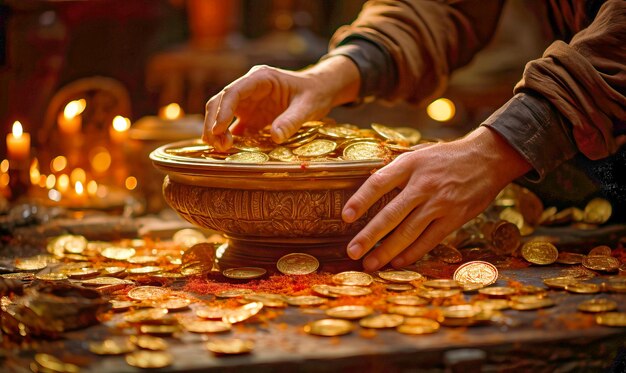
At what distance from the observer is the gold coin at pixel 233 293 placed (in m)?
2.23

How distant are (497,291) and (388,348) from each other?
0.51 m

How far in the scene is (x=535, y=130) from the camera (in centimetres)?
241

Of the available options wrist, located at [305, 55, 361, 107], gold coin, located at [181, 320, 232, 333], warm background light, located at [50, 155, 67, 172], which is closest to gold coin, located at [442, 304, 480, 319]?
gold coin, located at [181, 320, 232, 333]

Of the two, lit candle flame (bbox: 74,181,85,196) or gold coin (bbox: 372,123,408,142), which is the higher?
gold coin (bbox: 372,123,408,142)

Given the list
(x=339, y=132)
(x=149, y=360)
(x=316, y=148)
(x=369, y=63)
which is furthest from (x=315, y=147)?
(x=149, y=360)

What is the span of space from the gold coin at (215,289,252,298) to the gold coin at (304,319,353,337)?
32 centimetres

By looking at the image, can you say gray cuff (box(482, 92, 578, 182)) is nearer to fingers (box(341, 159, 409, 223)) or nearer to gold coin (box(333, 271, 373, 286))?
fingers (box(341, 159, 409, 223))

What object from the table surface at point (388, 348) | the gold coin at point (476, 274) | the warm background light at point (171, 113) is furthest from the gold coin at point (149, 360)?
the warm background light at point (171, 113)

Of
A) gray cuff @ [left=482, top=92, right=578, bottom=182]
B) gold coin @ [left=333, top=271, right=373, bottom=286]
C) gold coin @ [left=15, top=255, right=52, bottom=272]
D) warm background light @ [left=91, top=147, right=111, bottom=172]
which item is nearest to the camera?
gold coin @ [left=333, top=271, right=373, bottom=286]

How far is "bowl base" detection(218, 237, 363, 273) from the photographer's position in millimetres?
2514

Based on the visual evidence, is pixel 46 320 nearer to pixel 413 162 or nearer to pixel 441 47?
pixel 413 162

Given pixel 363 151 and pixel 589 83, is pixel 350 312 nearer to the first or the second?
pixel 363 151

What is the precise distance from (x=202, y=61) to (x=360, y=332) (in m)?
6.39

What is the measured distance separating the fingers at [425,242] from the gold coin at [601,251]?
0.58 metres
